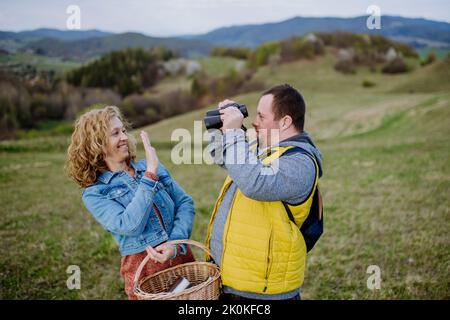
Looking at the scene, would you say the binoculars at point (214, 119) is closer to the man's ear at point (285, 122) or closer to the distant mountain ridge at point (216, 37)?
the man's ear at point (285, 122)

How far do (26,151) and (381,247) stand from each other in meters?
18.9

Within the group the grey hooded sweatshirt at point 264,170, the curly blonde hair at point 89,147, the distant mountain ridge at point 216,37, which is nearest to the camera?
the grey hooded sweatshirt at point 264,170

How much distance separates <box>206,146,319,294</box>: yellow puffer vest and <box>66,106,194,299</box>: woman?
555mm

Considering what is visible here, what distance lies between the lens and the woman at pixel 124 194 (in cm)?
258

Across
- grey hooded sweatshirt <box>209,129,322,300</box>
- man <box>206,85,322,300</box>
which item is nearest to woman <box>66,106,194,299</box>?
man <box>206,85,322,300</box>

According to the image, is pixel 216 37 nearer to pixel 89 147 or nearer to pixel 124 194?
pixel 89 147

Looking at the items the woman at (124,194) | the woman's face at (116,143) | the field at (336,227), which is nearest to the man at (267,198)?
the woman at (124,194)

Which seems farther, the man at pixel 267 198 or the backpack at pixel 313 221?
the backpack at pixel 313 221

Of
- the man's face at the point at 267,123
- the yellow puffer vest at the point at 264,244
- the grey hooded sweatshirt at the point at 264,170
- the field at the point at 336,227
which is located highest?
the man's face at the point at 267,123

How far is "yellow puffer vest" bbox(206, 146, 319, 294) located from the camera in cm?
231

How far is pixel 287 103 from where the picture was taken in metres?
2.42

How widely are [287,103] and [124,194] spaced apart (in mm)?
1316

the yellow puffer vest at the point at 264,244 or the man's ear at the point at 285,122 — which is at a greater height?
the man's ear at the point at 285,122

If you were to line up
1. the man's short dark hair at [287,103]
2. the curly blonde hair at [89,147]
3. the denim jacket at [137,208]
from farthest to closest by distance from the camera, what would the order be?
the curly blonde hair at [89,147] < the denim jacket at [137,208] < the man's short dark hair at [287,103]
